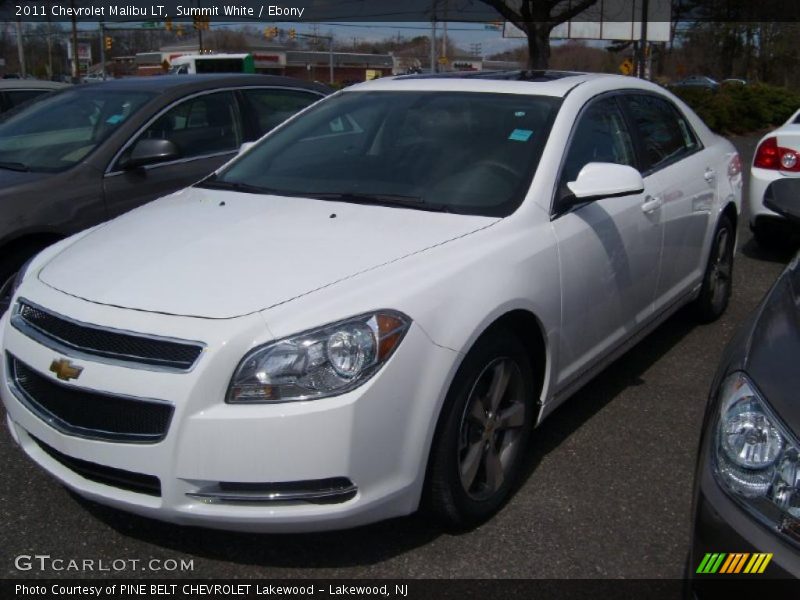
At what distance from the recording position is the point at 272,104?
21.0 feet

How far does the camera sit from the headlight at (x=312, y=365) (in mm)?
2518

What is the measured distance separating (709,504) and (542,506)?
4.25ft

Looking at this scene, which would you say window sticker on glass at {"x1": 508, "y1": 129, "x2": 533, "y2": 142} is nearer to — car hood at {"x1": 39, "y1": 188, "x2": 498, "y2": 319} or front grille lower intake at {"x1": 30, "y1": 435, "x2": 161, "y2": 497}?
car hood at {"x1": 39, "y1": 188, "x2": 498, "y2": 319}

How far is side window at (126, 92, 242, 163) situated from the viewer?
571 centimetres

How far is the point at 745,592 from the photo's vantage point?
6.13 ft

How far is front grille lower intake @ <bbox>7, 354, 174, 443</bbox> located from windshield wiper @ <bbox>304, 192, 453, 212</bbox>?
1.37 m

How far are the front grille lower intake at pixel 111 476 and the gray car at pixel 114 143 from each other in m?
1.98

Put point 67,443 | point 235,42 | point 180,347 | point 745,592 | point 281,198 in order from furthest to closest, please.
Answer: point 235,42 < point 281,198 < point 67,443 < point 180,347 < point 745,592

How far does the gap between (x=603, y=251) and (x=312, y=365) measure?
1.65 metres

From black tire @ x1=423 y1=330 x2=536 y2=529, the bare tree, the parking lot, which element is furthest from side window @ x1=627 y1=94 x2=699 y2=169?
the bare tree

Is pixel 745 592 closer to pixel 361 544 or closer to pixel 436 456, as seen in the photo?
pixel 436 456

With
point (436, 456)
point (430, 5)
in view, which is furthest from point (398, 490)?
point (430, 5)

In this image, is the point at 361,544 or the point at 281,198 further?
the point at 281,198

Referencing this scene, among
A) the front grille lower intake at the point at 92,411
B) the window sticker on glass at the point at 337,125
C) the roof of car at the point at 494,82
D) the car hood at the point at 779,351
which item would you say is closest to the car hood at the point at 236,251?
the front grille lower intake at the point at 92,411
